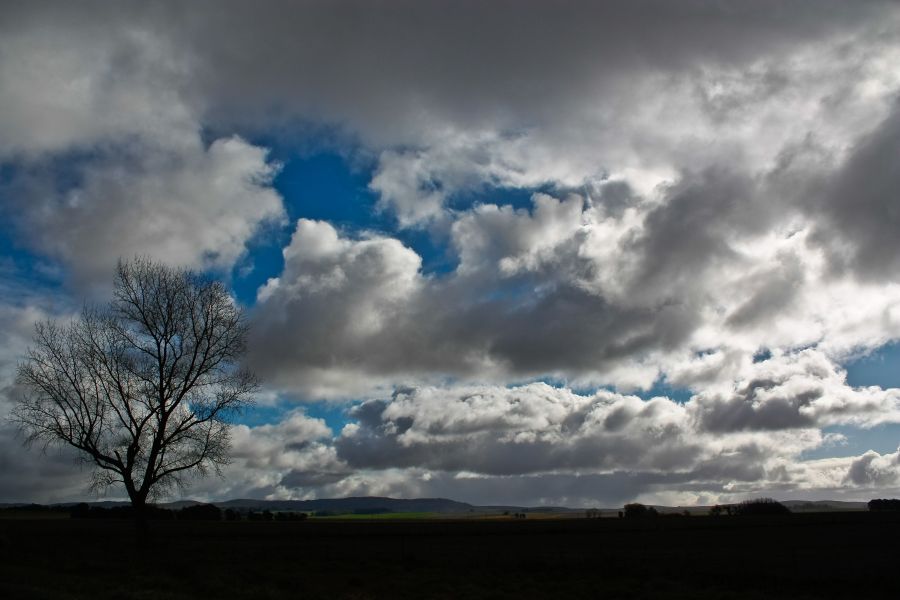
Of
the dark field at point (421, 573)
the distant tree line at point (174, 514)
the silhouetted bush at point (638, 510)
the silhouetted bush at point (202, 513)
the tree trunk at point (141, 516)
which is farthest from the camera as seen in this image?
the silhouetted bush at point (638, 510)

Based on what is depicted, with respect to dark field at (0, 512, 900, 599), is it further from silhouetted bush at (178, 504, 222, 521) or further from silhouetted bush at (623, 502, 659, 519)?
silhouetted bush at (623, 502, 659, 519)

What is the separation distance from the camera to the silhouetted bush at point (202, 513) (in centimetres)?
12280

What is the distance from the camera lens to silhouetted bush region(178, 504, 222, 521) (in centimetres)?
12280

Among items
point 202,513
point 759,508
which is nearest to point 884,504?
point 759,508

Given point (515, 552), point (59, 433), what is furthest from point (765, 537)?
point (59, 433)

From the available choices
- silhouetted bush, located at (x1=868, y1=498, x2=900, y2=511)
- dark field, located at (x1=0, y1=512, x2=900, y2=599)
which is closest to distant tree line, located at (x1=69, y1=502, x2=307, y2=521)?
dark field, located at (x1=0, y1=512, x2=900, y2=599)

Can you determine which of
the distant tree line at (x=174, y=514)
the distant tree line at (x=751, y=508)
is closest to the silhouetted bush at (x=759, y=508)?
the distant tree line at (x=751, y=508)

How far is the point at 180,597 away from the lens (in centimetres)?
2373

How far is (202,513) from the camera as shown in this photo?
127m

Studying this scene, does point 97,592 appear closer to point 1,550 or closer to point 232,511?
point 1,550

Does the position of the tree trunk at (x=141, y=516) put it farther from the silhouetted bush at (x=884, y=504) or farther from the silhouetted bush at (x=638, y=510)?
the silhouetted bush at (x=884, y=504)

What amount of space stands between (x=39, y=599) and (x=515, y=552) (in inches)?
1575

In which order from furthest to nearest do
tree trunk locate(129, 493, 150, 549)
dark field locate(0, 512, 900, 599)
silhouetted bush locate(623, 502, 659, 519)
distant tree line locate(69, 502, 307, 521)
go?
1. silhouetted bush locate(623, 502, 659, 519)
2. distant tree line locate(69, 502, 307, 521)
3. tree trunk locate(129, 493, 150, 549)
4. dark field locate(0, 512, 900, 599)

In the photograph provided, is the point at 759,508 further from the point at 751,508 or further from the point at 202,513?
the point at 202,513
